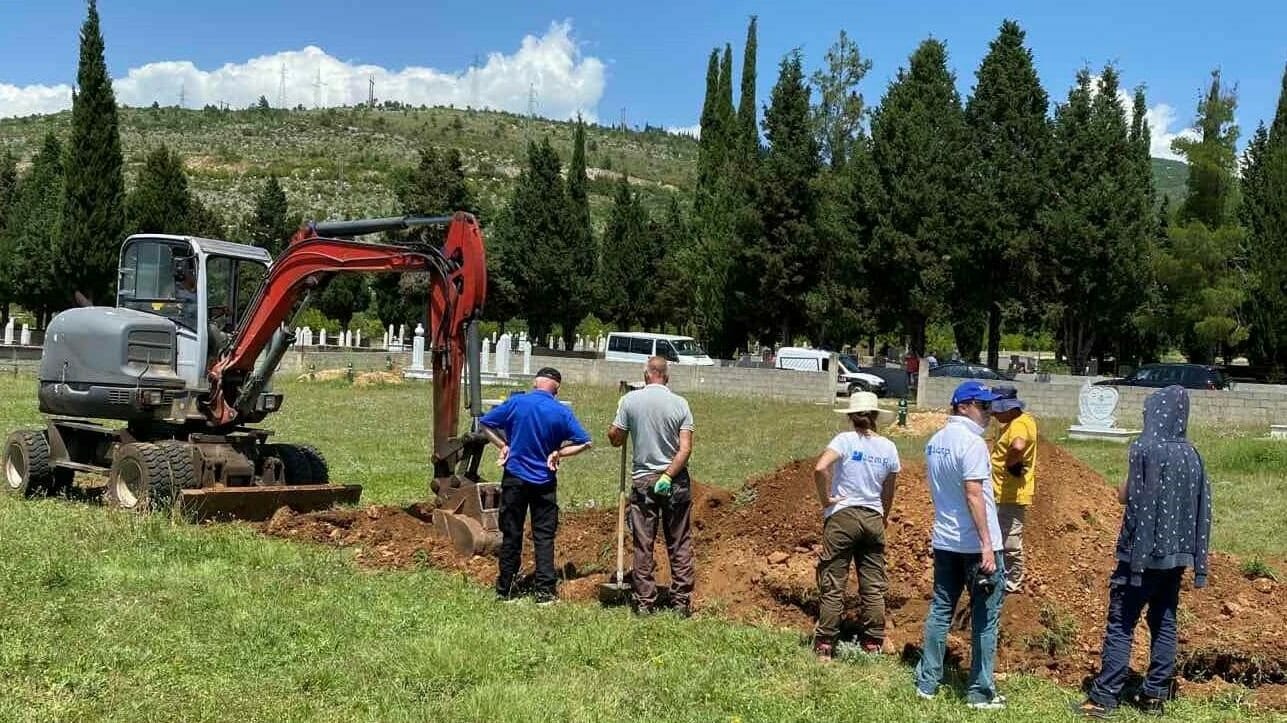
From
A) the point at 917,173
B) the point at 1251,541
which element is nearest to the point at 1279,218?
the point at 917,173

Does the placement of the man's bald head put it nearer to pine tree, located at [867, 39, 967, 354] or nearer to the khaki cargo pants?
the khaki cargo pants

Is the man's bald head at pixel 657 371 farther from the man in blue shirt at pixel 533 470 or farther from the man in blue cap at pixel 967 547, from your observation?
the man in blue cap at pixel 967 547

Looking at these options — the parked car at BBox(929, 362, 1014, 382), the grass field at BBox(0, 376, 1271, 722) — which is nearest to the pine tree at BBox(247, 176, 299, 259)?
the parked car at BBox(929, 362, 1014, 382)

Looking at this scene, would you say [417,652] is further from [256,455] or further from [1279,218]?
[1279,218]

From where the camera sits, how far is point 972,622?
5918mm

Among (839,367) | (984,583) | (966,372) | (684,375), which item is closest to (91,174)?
(684,375)

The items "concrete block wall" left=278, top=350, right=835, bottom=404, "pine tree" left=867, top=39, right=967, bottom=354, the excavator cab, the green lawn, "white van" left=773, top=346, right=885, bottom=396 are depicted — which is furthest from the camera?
"pine tree" left=867, top=39, right=967, bottom=354

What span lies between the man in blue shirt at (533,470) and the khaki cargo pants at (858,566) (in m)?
1.97

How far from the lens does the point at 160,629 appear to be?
6.61 metres

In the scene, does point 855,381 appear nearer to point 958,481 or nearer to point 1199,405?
point 1199,405

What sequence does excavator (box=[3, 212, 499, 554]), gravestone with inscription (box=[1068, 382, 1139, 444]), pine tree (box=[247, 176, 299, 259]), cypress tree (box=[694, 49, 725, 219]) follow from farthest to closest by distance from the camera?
pine tree (box=[247, 176, 299, 259]) → cypress tree (box=[694, 49, 725, 219]) → gravestone with inscription (box=[1068, 382, 1139, 444]) → excavator (box=[3, 212, 499, 554])

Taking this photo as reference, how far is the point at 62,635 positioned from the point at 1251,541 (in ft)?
35.0

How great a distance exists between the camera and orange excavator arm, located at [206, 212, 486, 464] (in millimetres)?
9492

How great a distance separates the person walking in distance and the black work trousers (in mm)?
2046
